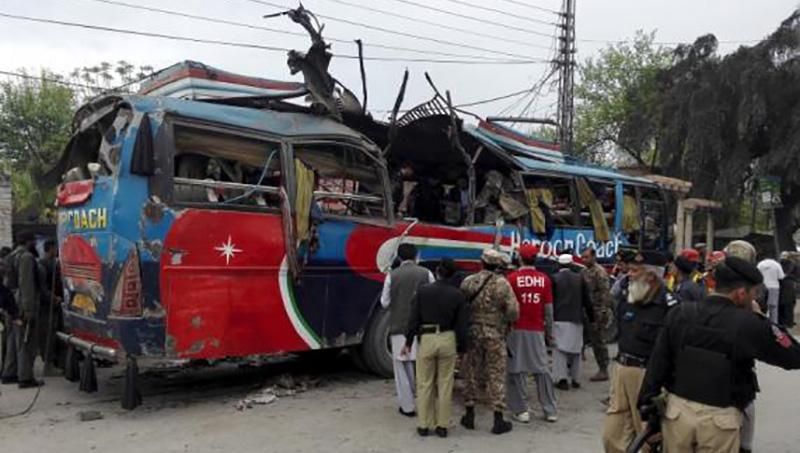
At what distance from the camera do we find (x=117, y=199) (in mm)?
6641

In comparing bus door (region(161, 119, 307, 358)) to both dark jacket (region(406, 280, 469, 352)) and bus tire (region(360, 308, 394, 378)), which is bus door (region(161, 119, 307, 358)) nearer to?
bus tire (region(360, 308, 394, 378))

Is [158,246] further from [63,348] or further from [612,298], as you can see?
[612,298]

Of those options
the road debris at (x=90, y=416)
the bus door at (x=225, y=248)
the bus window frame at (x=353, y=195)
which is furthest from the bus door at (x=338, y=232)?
the road debris at (x=90, y=416)

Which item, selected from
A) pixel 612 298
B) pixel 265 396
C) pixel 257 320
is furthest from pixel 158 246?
pixel 612 298

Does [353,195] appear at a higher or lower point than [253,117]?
lower

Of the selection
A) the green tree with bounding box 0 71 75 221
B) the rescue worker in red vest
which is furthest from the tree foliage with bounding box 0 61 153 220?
the rescue worker in red vest

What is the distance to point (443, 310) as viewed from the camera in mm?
6316

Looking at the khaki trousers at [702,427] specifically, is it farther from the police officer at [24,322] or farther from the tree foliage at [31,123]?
the tree foliage at [31,123]

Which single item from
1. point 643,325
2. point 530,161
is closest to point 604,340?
point 530,161

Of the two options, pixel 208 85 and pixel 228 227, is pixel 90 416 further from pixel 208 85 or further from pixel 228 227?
pixel 208 85

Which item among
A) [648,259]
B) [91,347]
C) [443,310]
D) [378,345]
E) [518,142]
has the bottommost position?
[378,345]

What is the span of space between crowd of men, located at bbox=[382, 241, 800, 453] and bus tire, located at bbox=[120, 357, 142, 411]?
2355mm

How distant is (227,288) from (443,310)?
6.97 ft

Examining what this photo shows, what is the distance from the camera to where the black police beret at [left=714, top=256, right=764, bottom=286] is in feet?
11.5
